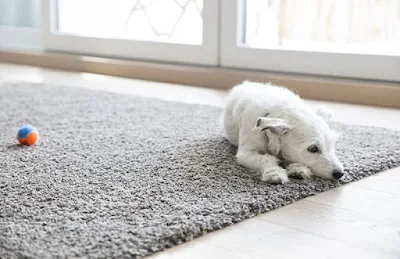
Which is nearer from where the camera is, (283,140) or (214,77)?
(283,140)

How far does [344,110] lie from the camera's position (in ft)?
9.63

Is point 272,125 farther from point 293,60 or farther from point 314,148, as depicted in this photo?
point 293,60

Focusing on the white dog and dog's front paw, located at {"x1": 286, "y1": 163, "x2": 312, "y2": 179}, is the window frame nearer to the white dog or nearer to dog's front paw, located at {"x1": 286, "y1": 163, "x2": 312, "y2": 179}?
the white dog

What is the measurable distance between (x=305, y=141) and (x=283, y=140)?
8 centimetres

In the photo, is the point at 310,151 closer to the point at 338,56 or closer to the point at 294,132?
the point at 294,132

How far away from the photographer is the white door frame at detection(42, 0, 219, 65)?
12.5 feet

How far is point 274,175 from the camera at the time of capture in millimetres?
1771

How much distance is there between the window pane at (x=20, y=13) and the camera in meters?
5.09

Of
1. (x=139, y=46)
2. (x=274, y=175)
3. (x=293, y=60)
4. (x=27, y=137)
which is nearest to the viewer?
(x=274, y=175)

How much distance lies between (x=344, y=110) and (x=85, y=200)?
5.44 feet

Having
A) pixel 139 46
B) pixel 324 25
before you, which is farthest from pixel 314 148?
pixel 139 46

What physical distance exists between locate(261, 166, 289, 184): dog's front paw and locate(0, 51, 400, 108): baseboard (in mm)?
1407

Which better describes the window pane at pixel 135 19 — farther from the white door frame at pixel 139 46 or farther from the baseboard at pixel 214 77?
the baseboard at pixel 214 77

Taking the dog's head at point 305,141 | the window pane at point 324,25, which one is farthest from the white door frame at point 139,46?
the dog's head at point 305,141
